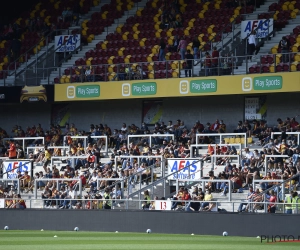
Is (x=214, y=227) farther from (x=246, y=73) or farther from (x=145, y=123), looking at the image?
(x=145, y=123)

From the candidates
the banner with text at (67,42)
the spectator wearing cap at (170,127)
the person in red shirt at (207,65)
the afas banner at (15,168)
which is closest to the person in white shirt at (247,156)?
the person in red shirt at (207,65)

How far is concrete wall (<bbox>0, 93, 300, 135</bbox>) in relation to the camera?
117ft

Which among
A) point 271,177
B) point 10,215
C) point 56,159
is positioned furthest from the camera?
point 56,159

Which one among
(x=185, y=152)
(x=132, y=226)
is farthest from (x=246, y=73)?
(x=132, y=226)

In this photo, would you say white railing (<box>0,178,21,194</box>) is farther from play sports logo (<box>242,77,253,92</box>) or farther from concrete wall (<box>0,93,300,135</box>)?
play sports logo (<box>242,77,253,92</box>)

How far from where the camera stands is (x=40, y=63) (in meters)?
40.8

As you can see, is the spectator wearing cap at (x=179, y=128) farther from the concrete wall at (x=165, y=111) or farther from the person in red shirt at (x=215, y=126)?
the concrete wall at (x=165, y=111)

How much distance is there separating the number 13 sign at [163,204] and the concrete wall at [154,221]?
0.99ft

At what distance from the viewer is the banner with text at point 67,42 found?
41419 millimetres

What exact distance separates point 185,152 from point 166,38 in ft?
24.5

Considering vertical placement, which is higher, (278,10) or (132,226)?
(278,10)

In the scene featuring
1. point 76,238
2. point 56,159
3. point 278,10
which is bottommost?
point 76,238

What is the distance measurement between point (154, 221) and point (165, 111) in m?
12.4

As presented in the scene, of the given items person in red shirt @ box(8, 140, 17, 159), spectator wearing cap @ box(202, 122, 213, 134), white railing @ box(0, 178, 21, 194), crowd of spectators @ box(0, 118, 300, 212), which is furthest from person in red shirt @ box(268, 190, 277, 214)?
person in red shirt @ box(8, 140, 17, 159)
